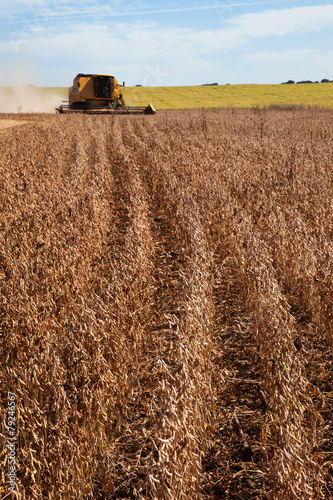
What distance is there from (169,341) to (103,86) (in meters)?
29.6

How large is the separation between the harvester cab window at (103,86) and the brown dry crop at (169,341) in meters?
22.9

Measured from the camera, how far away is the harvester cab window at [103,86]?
1214 inches

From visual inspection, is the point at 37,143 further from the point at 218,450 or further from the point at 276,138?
the point at 218,450

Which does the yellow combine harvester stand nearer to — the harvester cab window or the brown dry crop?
the harvester cab window

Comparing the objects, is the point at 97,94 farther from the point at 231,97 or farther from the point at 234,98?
the point at 231,97

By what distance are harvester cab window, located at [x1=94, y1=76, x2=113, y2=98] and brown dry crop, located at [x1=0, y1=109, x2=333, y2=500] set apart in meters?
22.9

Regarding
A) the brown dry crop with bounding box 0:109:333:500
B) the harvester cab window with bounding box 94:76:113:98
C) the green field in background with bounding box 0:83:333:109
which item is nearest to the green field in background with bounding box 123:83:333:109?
the green field in background with bounding box 0:83:333:109

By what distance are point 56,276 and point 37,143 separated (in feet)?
37.3

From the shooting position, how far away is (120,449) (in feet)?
10.4

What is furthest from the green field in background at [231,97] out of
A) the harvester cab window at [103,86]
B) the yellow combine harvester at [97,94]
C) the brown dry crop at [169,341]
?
the brown dry crop at [169,341]

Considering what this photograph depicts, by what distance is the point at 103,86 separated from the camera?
30938 millimetres

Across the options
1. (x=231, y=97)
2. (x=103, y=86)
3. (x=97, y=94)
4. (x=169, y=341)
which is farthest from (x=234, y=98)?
(x=169, y=341)

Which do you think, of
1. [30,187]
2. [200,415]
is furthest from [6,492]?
[30,187]

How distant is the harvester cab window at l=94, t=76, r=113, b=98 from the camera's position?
30.8 meters
